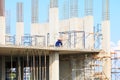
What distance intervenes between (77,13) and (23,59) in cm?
616

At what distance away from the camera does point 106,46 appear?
26.9m

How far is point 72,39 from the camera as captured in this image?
2925cm

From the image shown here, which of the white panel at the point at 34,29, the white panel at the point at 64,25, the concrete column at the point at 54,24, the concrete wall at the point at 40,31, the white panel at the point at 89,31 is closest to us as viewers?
the concrete column at the point at 54,24

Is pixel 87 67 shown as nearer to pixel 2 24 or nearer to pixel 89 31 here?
pixel 89 31

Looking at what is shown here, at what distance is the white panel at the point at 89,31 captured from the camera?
1079 inches

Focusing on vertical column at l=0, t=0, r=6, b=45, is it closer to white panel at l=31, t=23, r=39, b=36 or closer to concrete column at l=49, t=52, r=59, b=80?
white panel at l=31, t=23, r=39, b=36

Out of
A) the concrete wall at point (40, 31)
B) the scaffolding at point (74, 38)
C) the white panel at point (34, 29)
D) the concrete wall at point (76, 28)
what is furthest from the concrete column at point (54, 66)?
the concrete wall at point (40, 31)

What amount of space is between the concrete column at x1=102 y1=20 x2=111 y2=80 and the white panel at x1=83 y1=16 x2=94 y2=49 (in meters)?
0.90

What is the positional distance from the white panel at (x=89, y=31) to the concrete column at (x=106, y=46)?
2.97 ft

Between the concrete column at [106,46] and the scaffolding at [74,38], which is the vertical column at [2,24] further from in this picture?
the concrete column at [106,46]

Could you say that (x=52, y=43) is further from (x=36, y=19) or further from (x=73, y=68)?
(x=36, y=19)

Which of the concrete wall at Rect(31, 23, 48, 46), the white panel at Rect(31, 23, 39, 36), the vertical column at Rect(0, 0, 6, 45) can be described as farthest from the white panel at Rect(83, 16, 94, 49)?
the vertical column at Rect(0, 0, 6, 45)

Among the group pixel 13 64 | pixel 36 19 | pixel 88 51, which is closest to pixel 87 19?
pixel 88 51

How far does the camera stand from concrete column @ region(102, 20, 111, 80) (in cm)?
2648
